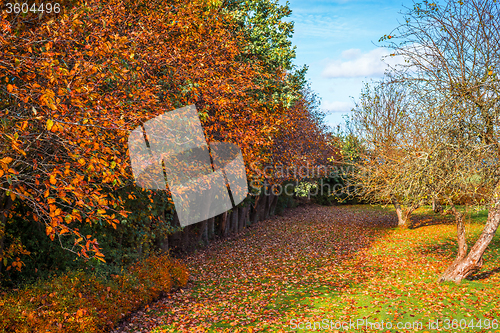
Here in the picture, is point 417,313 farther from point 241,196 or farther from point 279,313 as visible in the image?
point 241,196

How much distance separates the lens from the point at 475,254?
11156 mm

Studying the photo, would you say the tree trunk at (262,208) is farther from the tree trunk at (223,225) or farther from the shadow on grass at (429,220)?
the shadow on grass at (429,220)

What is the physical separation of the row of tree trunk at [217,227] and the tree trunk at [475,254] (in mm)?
10880

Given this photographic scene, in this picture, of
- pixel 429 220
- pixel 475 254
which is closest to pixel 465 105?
pixel 475 254

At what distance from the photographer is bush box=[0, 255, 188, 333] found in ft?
24.0

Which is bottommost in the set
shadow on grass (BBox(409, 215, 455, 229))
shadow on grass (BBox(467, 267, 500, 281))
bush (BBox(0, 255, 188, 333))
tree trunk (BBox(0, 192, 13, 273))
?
shadow on grass (BBox(409, 215, 455, 229))

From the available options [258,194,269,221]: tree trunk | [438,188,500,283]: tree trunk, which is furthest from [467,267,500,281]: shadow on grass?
[258,194,269,221]: tree trunk

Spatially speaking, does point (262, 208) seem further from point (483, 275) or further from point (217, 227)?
point (483, 275)

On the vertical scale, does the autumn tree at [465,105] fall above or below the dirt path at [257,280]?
above

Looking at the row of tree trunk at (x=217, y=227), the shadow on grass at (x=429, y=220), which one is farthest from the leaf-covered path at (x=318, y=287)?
the shadow on grass at (x=429, y=220)

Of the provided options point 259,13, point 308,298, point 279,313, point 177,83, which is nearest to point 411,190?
point 308,298

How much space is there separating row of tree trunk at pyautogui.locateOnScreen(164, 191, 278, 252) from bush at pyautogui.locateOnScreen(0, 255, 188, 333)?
432 cm

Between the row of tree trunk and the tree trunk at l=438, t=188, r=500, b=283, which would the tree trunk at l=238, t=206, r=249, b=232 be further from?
the tree trunk at l=438, t=188, r=500, b=283

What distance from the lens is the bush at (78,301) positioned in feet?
24.0
